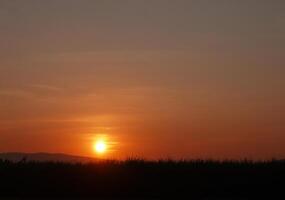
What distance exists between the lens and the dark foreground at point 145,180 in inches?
1273

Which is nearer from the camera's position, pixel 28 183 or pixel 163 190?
pixel 163 190

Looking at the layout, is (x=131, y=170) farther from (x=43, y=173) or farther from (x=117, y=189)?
(x=43, y=173)

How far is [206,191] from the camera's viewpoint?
32.6 meters

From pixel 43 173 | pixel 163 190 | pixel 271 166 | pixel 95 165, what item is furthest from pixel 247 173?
pixel 43 173

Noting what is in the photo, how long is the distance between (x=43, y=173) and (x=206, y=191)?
8657mm

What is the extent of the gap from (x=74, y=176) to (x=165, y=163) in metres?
4.75

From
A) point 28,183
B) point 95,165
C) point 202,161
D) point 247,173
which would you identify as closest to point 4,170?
point 28,183

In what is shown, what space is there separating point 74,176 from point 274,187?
32.6 ft

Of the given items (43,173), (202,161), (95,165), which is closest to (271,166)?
(202,161)

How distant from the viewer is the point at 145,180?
34031 millimetres

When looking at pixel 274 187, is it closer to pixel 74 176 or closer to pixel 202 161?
pixel 202 161

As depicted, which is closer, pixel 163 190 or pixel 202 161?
pixel 163 190

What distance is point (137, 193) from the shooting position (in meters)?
32.8

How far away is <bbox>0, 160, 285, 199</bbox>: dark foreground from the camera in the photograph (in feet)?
106
